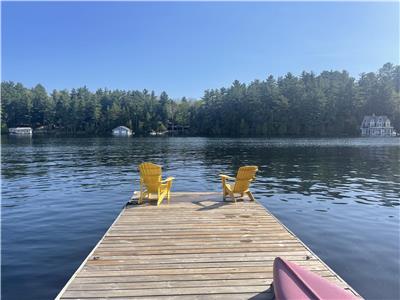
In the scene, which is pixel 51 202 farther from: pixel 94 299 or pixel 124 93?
pixel 124 93

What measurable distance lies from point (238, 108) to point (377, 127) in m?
39.8

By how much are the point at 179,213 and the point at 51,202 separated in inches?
258

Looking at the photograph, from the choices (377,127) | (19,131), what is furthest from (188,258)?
(19,131)

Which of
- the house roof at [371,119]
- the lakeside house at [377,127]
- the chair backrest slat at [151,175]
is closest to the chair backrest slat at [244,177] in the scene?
the chair backrest slat at [151,175]

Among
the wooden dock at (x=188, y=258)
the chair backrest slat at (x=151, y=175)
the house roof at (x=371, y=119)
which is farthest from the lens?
the house roof at (x=371, y=119)

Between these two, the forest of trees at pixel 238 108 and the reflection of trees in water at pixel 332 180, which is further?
the forest of trees at pixel 238 108

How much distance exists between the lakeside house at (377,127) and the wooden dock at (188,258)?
92296mm

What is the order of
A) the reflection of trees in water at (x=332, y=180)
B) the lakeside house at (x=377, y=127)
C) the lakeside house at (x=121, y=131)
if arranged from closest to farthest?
the reflection of trees in water at (x=332, y=180) < the lakeside house at (x=377, y=127) < the lakeside house at (x=121, y=131)

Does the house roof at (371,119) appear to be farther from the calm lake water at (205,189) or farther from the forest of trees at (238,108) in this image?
the calm lake water at (205,189)

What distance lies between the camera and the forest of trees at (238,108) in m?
94.4

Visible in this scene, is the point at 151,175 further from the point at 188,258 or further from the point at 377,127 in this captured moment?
the point at 377,127

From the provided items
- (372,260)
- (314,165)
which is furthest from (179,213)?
(314,165)

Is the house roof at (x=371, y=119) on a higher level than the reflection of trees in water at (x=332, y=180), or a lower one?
higher

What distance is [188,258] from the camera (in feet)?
17.7
